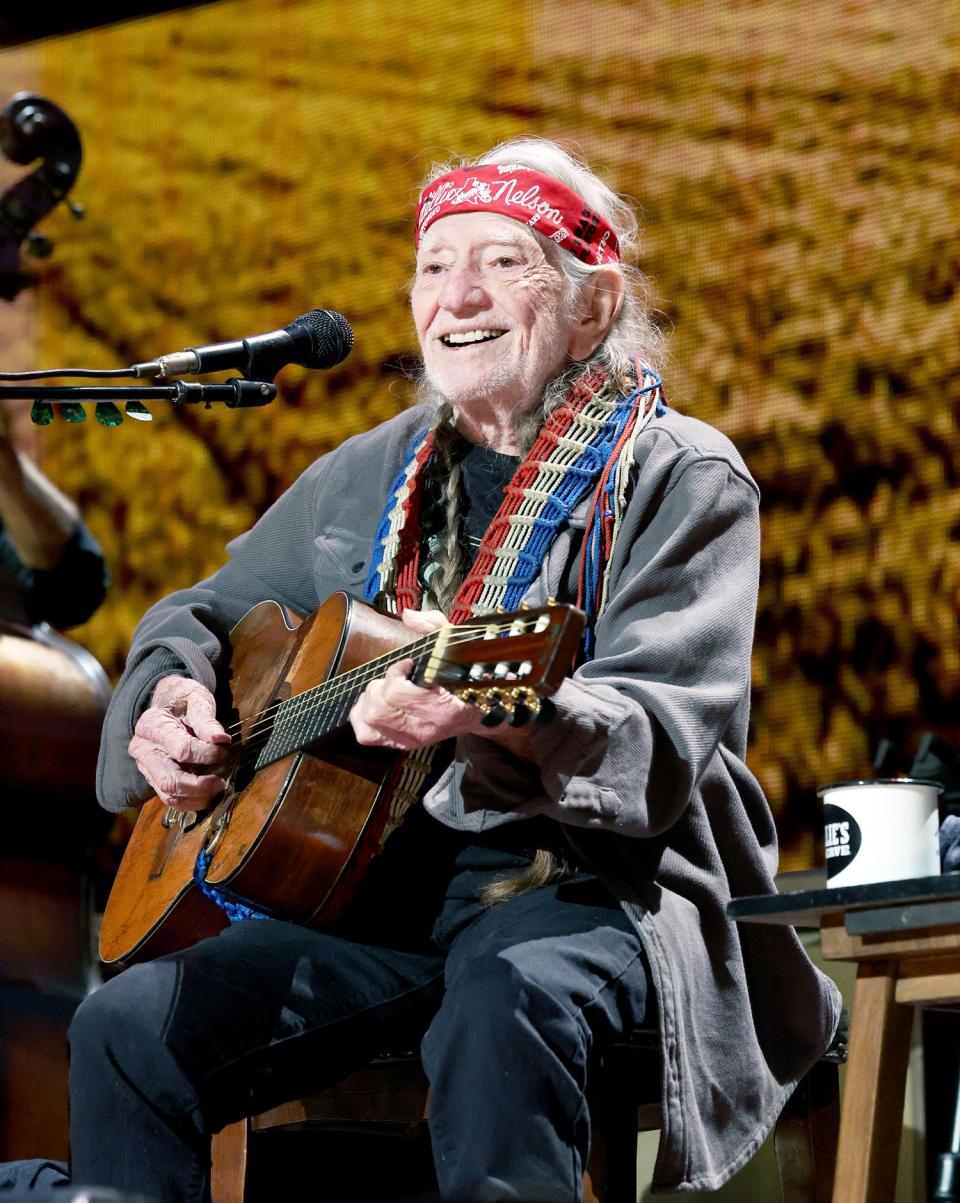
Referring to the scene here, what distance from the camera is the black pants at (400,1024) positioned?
1480 mm

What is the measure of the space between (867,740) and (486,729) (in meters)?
1.51

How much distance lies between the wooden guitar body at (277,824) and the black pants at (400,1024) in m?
0.09

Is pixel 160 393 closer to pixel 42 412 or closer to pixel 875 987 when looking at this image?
pixel 42 412

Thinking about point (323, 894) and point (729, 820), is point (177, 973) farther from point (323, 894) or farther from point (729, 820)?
point (729, 820)

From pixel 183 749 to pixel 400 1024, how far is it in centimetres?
45

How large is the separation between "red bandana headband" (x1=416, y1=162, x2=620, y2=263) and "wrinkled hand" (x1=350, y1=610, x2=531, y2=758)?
0.80 m

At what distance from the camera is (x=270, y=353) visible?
5.95 ft

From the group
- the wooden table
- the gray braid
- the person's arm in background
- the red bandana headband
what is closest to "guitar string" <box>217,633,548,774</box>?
the gray braid

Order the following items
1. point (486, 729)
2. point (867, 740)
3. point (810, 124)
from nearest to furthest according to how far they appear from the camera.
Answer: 1. point (486, 729)
2. point (867, 740)
3. point (810, 124)

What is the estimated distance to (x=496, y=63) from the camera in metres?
3.48

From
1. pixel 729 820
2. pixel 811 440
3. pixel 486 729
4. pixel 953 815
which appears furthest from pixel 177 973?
pixel 811 440

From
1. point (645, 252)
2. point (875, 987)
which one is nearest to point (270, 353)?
point (875, 987)

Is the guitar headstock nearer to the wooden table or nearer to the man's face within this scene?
the wooden table

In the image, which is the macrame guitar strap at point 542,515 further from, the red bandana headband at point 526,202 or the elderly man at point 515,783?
the red bandana headband at point 526,202
